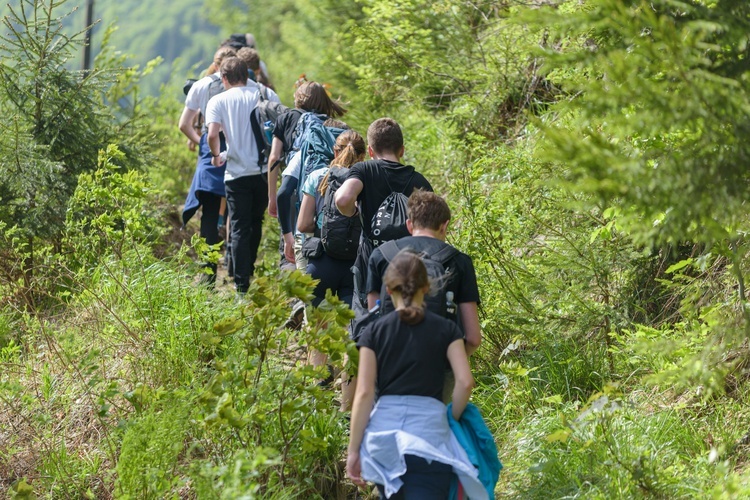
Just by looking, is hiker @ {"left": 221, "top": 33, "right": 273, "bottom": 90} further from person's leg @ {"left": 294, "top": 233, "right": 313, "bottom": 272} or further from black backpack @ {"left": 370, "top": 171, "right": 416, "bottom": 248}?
black backpack @ {"left": 370, "top": 171, "right": 416, "bottom": 248}

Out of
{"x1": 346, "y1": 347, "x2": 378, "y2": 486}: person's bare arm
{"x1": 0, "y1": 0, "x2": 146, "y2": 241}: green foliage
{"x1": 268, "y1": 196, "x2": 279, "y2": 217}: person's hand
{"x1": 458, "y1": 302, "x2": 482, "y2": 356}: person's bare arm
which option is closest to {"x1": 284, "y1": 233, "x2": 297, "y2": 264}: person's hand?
{"x1": 268, "y1": 196, "x2": 279, "y2": 217}: person's hand

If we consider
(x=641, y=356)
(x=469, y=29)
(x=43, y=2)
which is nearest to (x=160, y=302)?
(x=43, y=2)

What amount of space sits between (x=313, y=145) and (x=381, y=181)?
1.44 m

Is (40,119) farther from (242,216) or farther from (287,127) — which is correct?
(287,127)

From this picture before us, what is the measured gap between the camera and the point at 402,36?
1049 cm

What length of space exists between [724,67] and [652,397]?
94.7 inches

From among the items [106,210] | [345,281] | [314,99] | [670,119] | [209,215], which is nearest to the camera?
[670,119]

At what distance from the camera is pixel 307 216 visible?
634 centimetres

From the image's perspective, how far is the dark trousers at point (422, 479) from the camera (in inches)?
157

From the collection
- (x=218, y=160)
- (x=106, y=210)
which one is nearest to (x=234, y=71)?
(x=218, y=160)

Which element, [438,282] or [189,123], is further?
[189,123]

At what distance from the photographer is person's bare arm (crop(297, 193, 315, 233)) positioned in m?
6.32

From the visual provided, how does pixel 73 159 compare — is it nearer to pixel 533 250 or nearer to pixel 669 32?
pixel 533 250

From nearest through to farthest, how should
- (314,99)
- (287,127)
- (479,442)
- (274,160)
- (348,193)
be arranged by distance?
(479,442) < (348,193) < (314,99) < (287,127) < (274,160)
